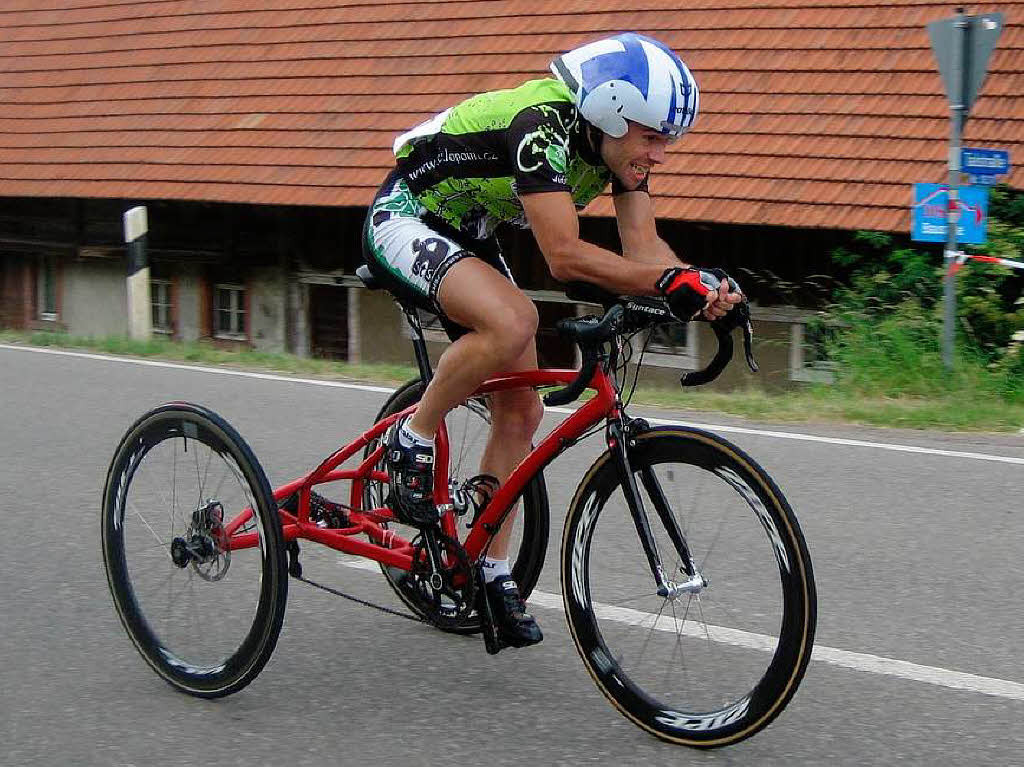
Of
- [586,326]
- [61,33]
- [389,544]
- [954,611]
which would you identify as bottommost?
[954,611]

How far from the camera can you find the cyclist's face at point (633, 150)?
339cm

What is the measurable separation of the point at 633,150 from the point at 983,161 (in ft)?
21.0

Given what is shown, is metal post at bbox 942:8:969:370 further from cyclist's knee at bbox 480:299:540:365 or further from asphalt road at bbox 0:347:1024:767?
cyclist's knee at bbox 480:299:540:365

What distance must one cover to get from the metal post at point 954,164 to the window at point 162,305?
13.1 meters

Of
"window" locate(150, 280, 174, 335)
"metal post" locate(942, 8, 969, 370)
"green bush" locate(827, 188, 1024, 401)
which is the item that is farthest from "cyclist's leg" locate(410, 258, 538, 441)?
"window" locate(150, 280, 174, 335)

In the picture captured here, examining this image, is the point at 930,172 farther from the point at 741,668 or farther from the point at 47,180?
the point at 47,180

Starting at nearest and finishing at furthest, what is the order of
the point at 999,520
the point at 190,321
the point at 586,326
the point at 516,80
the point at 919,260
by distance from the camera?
the point at 586,326
the point at 999,520
the point at 919,260
the point at 516,80
the point at 190,321

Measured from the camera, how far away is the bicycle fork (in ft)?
11.3

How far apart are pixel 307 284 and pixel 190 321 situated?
253cm

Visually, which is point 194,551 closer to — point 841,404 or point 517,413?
point 517,413

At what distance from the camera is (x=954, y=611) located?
4.61 meters

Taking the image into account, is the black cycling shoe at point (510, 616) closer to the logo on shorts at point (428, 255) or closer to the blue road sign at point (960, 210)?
the logo on shorts at point (428, 255)

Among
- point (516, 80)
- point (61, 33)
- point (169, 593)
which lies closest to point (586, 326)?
point (169, 593)

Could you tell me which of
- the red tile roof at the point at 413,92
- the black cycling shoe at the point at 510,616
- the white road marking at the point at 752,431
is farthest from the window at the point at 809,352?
the black cycling shoe at the point at 510,616
